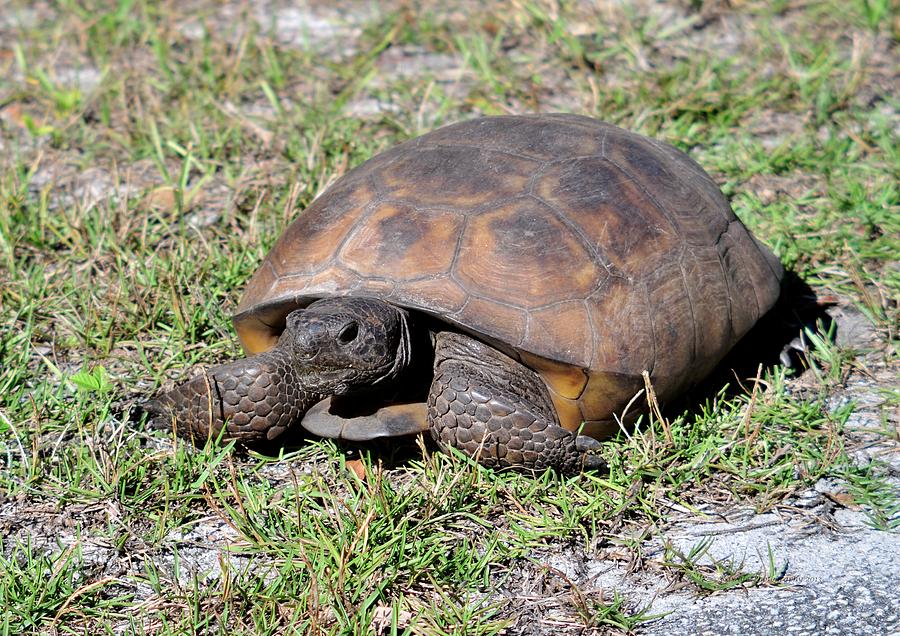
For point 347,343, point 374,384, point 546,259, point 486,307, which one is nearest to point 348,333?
point 347,343

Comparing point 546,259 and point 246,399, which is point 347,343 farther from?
point 546,259

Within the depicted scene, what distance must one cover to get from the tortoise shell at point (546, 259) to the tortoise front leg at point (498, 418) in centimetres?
9

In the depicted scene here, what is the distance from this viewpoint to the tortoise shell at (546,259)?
9.63 ft

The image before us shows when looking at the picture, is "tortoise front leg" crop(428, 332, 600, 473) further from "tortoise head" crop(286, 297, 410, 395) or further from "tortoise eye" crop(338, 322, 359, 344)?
"tortoise eye" crop(338, 322, 359, 344)

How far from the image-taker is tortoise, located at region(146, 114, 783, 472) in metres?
2.90

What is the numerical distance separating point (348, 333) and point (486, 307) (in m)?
0.41

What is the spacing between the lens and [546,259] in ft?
9.76

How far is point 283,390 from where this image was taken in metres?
3.06

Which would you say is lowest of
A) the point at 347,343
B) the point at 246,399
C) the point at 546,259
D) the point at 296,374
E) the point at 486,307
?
the point at 246,399

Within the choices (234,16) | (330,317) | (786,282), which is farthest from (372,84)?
(330,317)

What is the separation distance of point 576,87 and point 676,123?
674mm

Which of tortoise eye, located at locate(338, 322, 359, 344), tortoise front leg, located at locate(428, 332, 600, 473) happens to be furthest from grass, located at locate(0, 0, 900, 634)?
tortoise eye, located at locate(338, 322, 359, 344)

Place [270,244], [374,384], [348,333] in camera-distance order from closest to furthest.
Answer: [348,333], [374,384], [270,244]

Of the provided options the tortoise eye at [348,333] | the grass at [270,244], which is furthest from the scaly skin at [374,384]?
the grass at [270,244]
